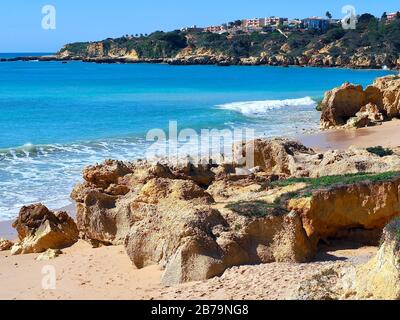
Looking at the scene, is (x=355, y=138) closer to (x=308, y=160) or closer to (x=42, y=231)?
(x=308, y=160)

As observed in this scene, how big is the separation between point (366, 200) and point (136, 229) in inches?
139

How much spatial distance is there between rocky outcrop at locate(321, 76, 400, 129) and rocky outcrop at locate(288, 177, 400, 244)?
1961cm

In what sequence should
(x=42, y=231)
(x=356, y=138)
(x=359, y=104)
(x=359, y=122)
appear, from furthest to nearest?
(x=359, y=104) → (x=359, y=122) → (x=356, y=138) → (x=42, y=231)

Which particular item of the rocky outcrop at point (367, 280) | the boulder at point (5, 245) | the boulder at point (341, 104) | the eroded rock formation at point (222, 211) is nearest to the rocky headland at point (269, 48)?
the boulder at point (341, 104)

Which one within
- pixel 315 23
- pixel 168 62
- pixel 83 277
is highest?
pixel 315 23

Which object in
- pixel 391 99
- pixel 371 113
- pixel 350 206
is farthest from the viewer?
pixel 391 99

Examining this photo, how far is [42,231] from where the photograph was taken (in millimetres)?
11531

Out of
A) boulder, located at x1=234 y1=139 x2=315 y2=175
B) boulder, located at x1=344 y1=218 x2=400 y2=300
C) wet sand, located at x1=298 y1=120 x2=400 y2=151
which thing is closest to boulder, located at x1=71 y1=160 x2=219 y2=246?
boulder, located at x1=234 y1=139 x2=315 y2=175

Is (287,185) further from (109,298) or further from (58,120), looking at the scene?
(58,120)

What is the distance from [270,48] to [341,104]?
336ft

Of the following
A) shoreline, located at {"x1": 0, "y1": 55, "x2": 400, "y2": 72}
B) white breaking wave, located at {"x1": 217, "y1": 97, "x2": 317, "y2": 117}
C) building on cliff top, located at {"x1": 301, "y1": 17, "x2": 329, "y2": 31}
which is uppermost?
building on cliff top, located at {"x1": 301, "y1": 17, "x2": 329, "y2": 31}

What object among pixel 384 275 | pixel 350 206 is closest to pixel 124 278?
pixel 350 206

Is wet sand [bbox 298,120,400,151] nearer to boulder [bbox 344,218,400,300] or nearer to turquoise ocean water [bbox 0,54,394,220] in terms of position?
turquoise ocean water [bbox 0,54,394,220]

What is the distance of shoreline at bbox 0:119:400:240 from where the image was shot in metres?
22.9
